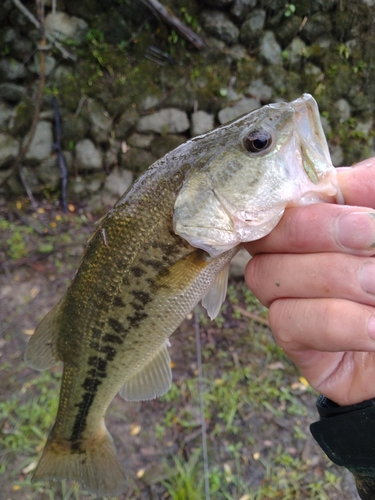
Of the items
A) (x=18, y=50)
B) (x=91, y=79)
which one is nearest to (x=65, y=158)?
(x=91, y=79)

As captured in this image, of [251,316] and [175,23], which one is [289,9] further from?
[251,316]

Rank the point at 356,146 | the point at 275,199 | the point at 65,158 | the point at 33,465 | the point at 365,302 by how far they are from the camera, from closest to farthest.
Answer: the point at 365,302 → the point at 275,199 → the point at 33,465 → the point at 65,158 → the point at 356,146

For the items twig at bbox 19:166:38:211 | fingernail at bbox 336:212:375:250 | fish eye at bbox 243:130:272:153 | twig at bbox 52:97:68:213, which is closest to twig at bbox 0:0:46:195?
twig at bbox 19:166:38:211

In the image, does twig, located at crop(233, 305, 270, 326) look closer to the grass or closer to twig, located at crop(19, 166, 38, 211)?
the grass

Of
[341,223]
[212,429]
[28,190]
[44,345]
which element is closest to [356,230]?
[341,223]

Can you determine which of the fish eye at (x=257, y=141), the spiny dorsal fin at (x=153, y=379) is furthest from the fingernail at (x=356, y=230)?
the spiny dorsal fin at (x=153, y=379)

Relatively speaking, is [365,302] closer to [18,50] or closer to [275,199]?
[275,199]

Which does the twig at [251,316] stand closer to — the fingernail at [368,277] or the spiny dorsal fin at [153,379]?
the spiny dorsal fin at [153,379]
